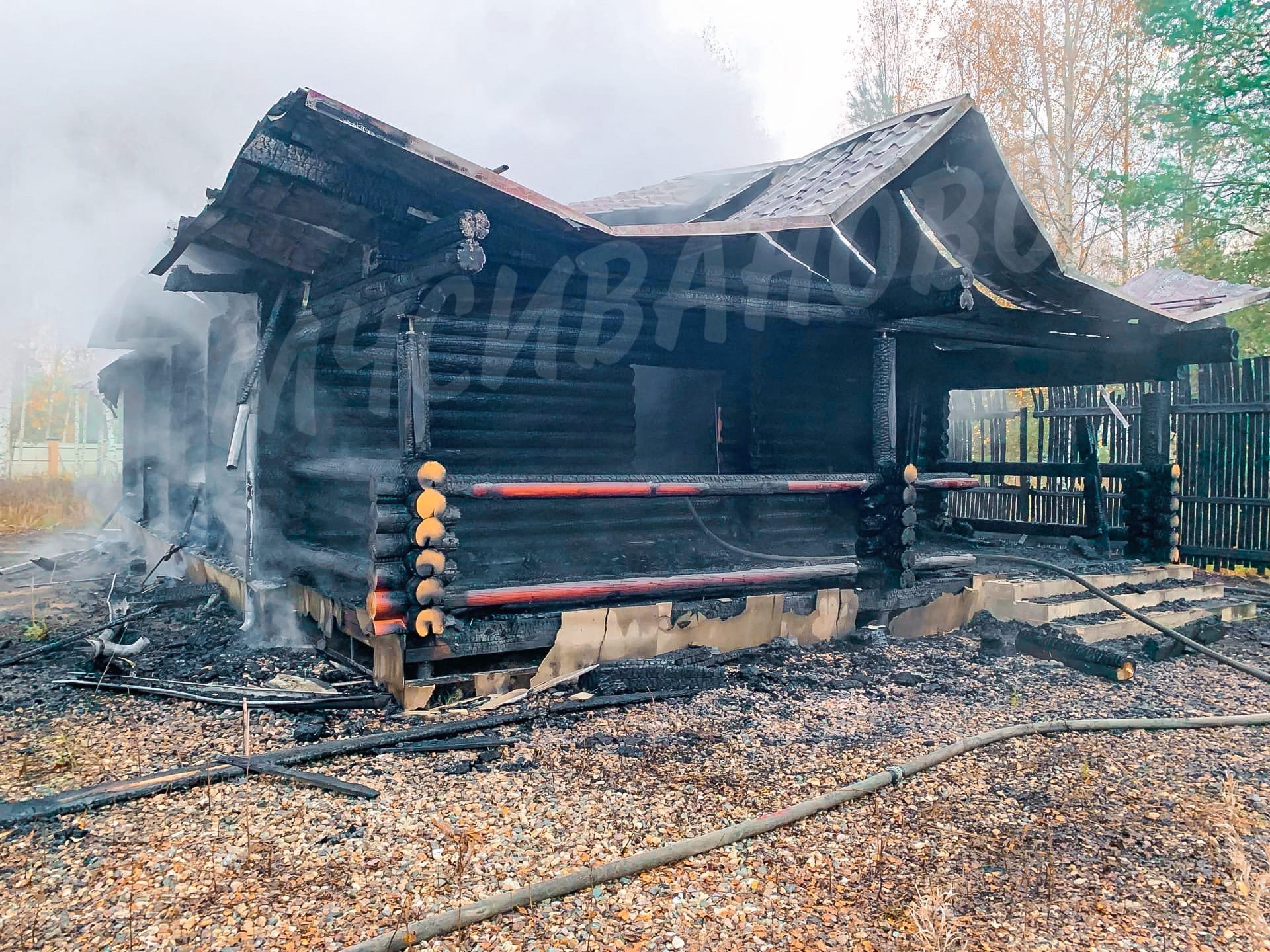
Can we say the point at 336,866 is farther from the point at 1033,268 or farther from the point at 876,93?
the point at 876,93

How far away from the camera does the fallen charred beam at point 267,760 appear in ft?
11.1

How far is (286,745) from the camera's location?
4.29m

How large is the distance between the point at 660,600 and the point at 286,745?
8.64 feet

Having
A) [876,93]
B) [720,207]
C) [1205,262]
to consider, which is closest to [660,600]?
[720,207]

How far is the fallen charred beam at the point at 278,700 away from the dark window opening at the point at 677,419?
476 centimetres

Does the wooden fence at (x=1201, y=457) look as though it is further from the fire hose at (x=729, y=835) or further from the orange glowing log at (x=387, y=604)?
the orange glowing log at (x=387, y=604)

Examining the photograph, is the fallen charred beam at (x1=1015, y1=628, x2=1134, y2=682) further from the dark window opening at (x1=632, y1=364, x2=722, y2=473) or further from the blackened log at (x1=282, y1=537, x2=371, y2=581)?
the blackened log at (x1=282, y1=537, x2=371, y2=581)

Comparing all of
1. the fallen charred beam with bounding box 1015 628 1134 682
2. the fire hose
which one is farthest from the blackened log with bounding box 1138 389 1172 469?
the fire hose

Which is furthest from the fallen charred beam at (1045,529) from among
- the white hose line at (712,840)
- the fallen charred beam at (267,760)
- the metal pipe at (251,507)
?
the metal pipe at (251,507)

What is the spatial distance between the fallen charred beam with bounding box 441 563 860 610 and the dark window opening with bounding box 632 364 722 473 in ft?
9.54

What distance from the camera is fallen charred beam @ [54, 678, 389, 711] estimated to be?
4844 mm

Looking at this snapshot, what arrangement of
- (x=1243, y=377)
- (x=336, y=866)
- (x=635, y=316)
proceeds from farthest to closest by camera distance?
(x=1243, y=377) → (x=635, y=316) → (x=336, y=866)

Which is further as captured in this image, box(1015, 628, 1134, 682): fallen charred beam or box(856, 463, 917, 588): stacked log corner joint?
box(856, 463, 917, 588): stacked log corner joint

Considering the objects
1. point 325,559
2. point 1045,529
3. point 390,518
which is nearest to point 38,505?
point 325,559
